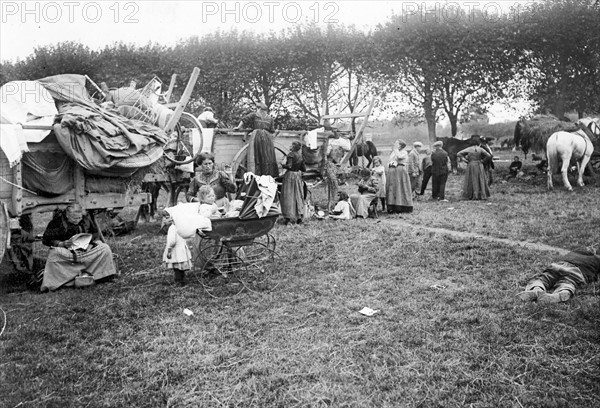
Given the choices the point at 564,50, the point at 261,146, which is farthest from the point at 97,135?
the point at 564,50

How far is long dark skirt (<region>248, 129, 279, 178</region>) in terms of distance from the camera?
12062 millimetres

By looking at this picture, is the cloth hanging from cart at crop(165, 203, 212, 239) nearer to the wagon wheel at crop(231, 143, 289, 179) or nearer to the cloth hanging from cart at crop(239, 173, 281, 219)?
the cloth hanging from cart at crop(239, 173, 281, 219)

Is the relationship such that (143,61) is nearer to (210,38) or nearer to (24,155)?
(210,38)

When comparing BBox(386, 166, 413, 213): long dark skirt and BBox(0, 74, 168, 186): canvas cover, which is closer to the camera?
BBox(0, 74, 168, 186): canvas cover

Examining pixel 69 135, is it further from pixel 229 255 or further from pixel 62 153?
pixel 229 255

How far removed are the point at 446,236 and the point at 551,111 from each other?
16.4m

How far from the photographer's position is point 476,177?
47.9ft

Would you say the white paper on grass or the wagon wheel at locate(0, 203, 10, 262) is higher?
the wagon wheel at locate(0, 203, 10, 262)

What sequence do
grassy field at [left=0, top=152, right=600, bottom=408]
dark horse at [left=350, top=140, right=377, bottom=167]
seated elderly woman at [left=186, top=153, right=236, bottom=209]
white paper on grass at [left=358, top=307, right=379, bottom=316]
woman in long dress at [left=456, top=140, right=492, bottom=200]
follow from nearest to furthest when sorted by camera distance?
Answer: grassy field at [left=0, top=152, right=600, bottom=408], white paper on grass at [left=358, top=307, right=379, bottom=316], seated elderly woman at [left=186, top=153, right=236, bottom=209], woman in long dress at [left=456, top=140, right=492, bottom=200], dark horse at [left=350, top=140, right=377, bottom=167]

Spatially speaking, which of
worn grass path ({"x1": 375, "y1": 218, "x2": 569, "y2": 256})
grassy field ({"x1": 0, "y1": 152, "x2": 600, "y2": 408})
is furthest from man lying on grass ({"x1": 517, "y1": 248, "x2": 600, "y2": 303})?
worn grass path ({"x1": 375, "y1": 218, "x2": 569, "y2": 256})

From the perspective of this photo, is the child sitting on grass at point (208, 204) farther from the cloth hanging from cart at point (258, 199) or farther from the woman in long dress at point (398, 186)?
the woman in long dress at point (398, 186)

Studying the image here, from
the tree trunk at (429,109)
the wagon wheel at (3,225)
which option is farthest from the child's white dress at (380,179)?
the tree trunk at (429,109)

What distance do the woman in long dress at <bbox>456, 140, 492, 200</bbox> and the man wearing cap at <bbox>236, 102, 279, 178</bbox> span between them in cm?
591

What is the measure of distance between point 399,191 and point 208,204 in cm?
682
